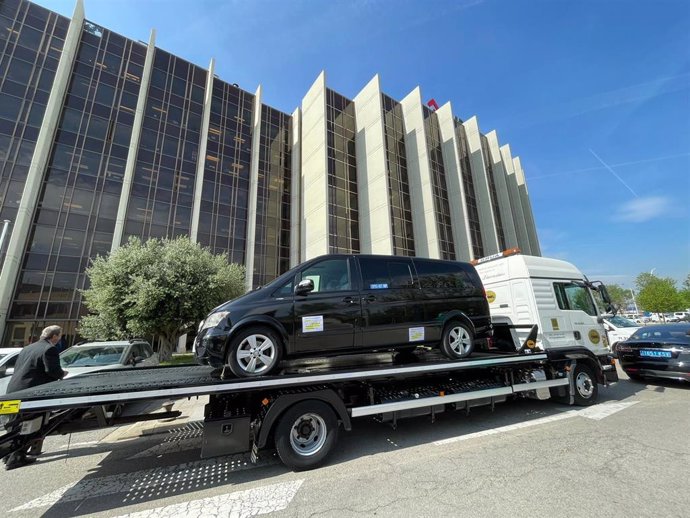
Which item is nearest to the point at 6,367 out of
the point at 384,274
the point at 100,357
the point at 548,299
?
the point at 100,357

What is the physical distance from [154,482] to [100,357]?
5663 mm

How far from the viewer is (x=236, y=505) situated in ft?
9.97

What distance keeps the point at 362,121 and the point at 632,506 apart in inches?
1482

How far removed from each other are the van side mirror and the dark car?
30.2ft

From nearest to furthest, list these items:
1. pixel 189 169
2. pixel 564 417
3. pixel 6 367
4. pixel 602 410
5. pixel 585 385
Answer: pixel 564 417 → pixel 602 410 → pixel 585 385 → pixel 6 367 → pixel 189 169

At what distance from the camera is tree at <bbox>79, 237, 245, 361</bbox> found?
1485cm

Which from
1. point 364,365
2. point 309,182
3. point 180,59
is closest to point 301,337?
point 364,365

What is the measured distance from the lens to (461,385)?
523 centimetres

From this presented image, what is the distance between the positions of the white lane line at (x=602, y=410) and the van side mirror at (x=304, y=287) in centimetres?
560

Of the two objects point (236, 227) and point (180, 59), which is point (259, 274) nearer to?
point (236, 227)

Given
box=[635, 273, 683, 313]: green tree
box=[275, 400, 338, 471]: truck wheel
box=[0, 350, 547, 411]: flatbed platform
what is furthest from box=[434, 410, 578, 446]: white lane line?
box=[635, 273, 683, 313]: green tree

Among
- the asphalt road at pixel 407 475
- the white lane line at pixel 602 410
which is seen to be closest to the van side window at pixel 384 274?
the asphalt road at pixel 407 475

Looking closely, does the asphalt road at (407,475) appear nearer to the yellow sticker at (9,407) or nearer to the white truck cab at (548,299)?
the yellow sticker at (9,407)

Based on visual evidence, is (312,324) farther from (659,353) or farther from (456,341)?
(659,353)
